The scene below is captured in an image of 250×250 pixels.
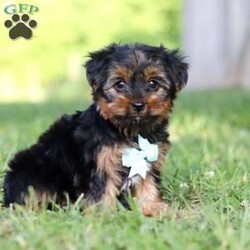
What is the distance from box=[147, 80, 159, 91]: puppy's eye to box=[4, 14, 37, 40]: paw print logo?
263cm

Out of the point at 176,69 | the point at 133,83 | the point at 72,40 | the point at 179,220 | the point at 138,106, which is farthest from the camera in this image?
the point at 72,40

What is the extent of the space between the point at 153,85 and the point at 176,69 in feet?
1.12

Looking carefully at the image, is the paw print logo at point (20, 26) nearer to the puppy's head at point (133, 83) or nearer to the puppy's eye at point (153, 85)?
the puppy's head at point (133, 83)

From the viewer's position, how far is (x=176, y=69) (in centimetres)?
663

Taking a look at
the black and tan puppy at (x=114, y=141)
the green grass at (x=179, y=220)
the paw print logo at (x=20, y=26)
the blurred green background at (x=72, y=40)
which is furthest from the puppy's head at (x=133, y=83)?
the blurred green background at (x=72, y=40)

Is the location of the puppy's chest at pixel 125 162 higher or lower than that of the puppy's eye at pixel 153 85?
lower

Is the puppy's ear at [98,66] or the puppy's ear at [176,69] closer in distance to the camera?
the puppy's ear at [98,66]

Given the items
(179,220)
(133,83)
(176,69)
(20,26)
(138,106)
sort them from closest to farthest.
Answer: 1. (179,220)
2. (138,106)
3. (133,83)
4. (176,69)
5. (20,26)

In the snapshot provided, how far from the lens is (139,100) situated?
20.3 feet

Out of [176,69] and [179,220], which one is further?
[176,69]

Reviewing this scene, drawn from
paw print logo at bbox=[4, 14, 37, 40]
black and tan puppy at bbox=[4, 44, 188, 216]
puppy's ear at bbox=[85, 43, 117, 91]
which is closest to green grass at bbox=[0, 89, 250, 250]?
black and tan puppy at bbox=[4, 44, 188, 216]

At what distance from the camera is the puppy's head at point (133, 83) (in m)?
6.23

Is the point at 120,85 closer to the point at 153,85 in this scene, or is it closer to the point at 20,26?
the point at 153,85

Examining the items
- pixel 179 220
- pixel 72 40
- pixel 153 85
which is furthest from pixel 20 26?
pixel 72 40
